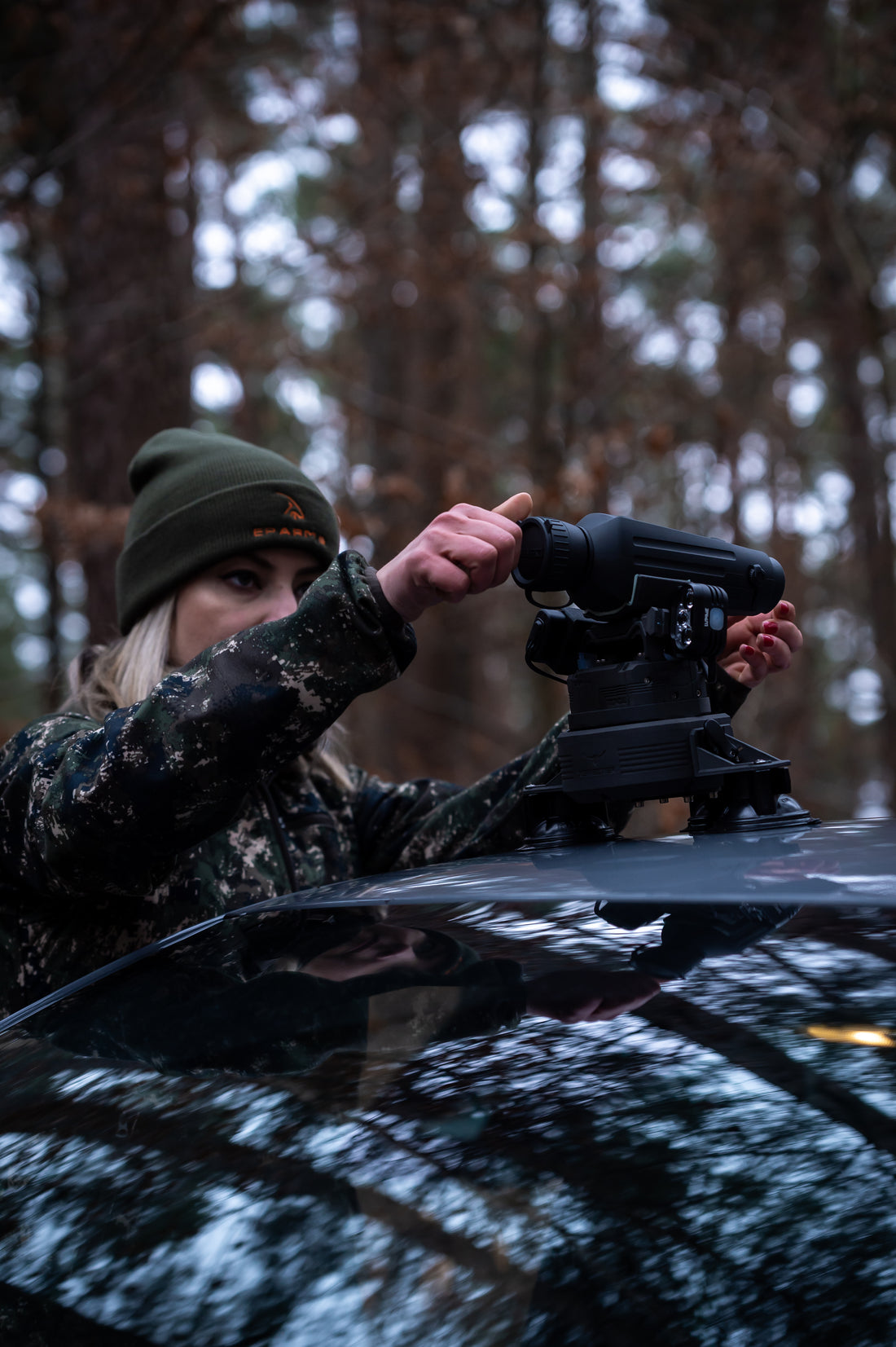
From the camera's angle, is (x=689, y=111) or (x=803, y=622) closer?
(x=689, y=111)

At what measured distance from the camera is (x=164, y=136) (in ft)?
25.5

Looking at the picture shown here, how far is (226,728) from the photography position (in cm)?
171

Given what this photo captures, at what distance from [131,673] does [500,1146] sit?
168 cm

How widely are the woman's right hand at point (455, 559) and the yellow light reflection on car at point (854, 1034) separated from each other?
30.9 inches

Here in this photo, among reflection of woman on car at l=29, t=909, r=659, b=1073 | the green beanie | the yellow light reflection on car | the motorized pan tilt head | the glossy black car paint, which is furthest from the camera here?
the green beanie

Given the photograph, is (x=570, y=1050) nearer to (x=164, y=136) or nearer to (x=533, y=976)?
(x=533, y=976)

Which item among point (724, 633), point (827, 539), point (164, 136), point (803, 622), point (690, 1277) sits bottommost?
point (690, 1277)

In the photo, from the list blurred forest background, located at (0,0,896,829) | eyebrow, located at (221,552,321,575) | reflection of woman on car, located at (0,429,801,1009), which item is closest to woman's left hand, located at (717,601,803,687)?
reflection of woman on car, located at (0,429,801,1009)

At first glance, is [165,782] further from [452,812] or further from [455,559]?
[452,812]

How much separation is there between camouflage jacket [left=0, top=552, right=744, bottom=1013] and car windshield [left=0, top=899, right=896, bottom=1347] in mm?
477

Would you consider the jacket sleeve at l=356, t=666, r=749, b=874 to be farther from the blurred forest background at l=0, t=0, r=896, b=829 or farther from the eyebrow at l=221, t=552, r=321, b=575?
the blurred forest background at l=0, t=0, r=896, b=829

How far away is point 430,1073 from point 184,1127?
0.23 metres

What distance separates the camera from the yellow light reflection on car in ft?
3.21

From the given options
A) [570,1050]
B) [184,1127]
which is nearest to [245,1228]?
[184,1127]
